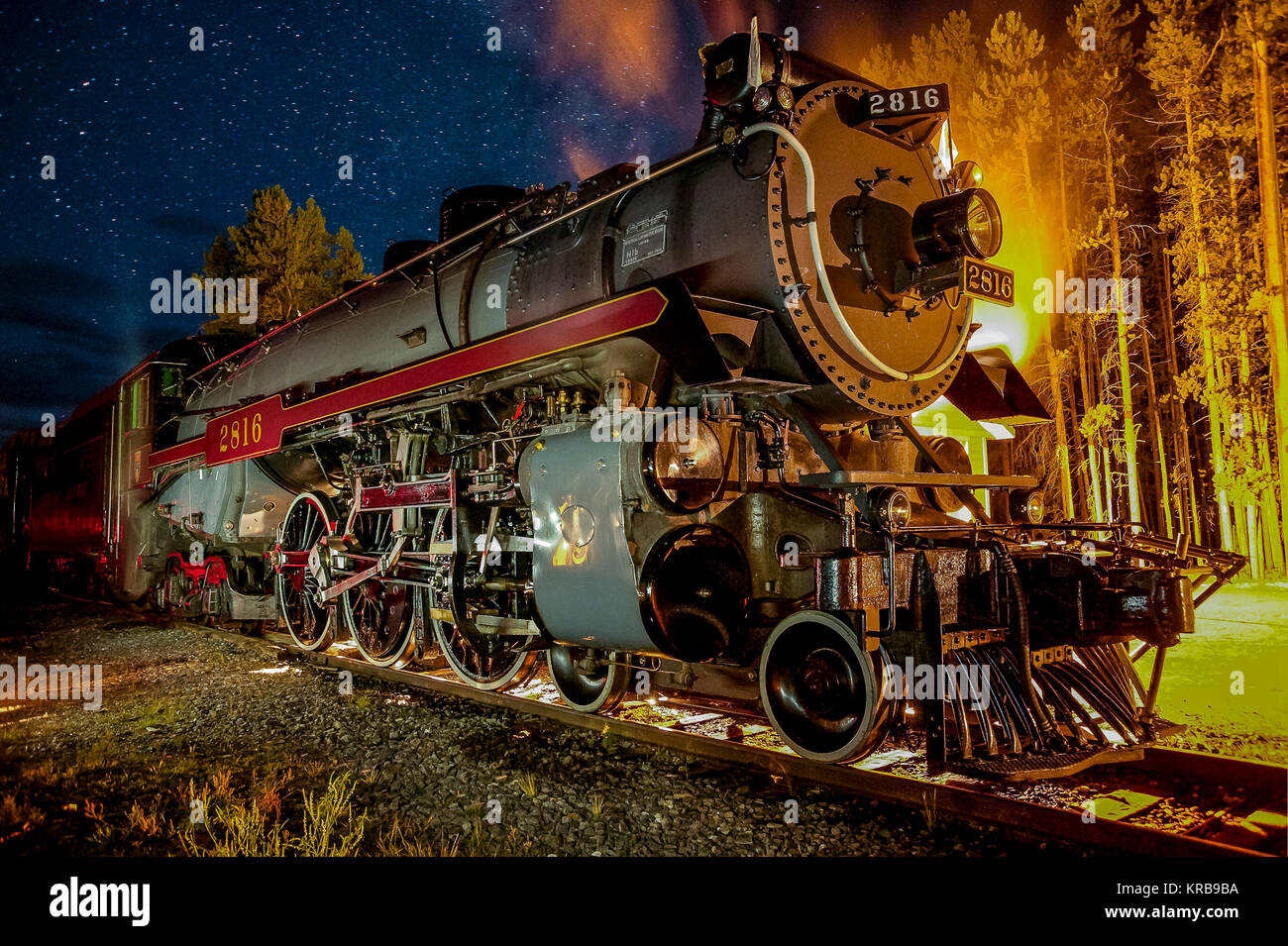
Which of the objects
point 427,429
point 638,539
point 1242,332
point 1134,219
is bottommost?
point 638,539

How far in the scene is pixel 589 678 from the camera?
5133 mm

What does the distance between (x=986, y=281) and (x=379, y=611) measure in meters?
5.47

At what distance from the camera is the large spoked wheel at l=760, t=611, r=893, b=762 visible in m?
3.51

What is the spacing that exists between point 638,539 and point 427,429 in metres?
2.66

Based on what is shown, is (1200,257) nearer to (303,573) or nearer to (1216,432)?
(1216,432)

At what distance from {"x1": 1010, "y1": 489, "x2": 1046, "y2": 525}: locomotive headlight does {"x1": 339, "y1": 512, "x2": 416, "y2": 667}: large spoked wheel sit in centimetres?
465

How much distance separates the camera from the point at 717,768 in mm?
4012

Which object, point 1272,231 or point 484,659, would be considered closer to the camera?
point 484,659

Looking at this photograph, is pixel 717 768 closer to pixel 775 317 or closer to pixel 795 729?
pixel 795 729

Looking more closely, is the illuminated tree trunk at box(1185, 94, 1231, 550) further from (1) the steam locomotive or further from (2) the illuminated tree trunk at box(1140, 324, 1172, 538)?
(1) the steam locomotive

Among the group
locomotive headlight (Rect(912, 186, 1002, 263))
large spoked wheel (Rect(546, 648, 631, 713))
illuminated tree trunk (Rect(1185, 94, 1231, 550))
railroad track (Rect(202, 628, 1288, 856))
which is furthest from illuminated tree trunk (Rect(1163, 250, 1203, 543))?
large spoked wheel (Rect(546, 648, 631, 713))

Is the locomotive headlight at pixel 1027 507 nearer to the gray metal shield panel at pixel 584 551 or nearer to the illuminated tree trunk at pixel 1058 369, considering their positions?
the gray metal shield panel at pixel 584 551

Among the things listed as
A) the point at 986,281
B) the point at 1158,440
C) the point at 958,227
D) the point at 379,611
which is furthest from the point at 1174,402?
the point at 379,611
